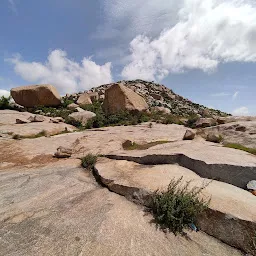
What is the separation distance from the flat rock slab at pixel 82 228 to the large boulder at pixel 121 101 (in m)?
18.0

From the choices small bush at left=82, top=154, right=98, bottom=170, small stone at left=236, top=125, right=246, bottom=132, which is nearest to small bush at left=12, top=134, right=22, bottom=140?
small bush at left=82, top=154, right=98, bottom=170

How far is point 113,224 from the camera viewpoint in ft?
12.8

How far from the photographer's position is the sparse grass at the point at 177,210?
3964 millimetres

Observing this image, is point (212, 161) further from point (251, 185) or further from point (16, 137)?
point (16, 137)

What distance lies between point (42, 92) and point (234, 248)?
97.7 ft

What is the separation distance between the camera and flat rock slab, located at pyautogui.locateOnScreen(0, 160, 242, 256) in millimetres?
3318

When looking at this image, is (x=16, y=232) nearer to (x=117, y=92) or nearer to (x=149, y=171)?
(x=149, y=171)

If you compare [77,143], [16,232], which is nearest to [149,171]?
[16,232]

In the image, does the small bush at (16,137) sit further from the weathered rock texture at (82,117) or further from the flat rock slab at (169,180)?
the weathered rock texture at (82,117)

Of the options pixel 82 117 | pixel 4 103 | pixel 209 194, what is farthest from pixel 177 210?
pixel 4 103

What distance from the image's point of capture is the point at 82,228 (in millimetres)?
3770

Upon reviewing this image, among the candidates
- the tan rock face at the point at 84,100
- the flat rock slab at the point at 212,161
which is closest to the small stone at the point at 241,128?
the flat rock slab at the point at 212,161

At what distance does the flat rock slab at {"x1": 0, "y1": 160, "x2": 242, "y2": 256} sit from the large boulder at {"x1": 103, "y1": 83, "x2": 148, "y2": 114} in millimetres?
18007

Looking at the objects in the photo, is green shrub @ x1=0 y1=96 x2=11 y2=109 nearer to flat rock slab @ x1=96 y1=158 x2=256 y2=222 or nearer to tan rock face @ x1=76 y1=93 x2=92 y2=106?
tan rock face @ x1=76 y1=93 x2=92 y2=106
